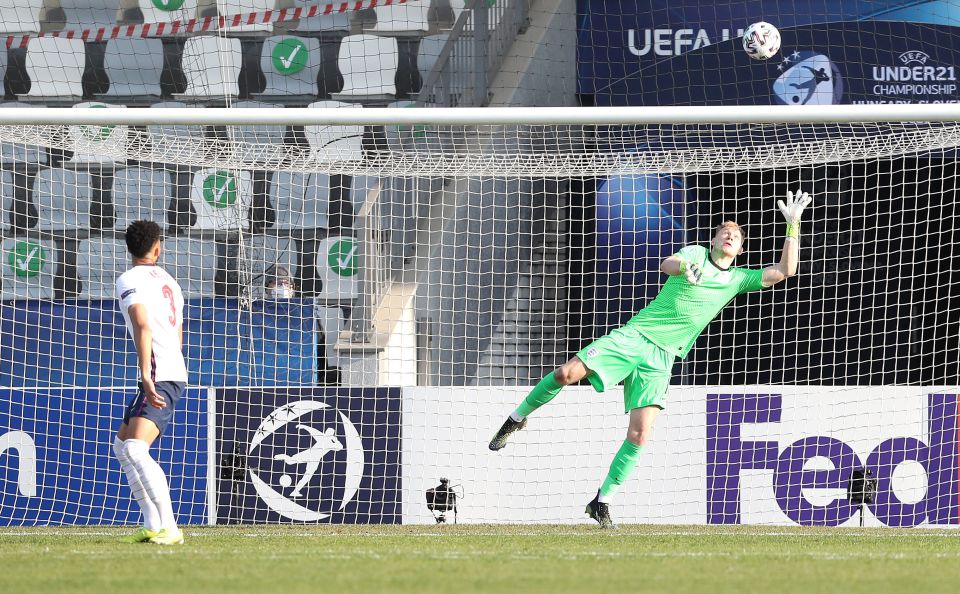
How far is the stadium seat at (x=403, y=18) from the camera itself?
1345 centimetres

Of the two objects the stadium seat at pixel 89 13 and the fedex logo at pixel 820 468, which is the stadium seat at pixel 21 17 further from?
the fedex logo at pixel 820 468

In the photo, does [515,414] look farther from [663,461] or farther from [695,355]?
[695,355]

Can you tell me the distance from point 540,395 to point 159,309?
2.36 meters

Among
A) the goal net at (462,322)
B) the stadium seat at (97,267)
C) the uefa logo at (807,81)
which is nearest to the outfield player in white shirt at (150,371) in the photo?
the goal net at (462,322)

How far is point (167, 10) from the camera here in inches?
542

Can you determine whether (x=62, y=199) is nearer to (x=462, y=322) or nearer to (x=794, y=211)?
(x=462, y=322)

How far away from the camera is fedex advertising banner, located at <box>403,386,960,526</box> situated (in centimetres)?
860

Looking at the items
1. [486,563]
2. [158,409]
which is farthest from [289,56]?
[486,563]

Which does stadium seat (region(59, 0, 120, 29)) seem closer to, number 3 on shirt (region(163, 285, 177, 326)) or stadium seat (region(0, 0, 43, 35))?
stadium seat (region(0, 0, 43, 35))

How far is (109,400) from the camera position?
8711mm

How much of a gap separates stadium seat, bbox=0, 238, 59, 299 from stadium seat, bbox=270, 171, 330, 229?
2129mm

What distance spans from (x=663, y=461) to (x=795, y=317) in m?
2.91

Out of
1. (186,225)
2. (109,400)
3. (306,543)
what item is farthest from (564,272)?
(306,543)

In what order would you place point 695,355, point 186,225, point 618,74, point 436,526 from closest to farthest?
point 436,526
point 695,355
point 186,225
point 618,74
